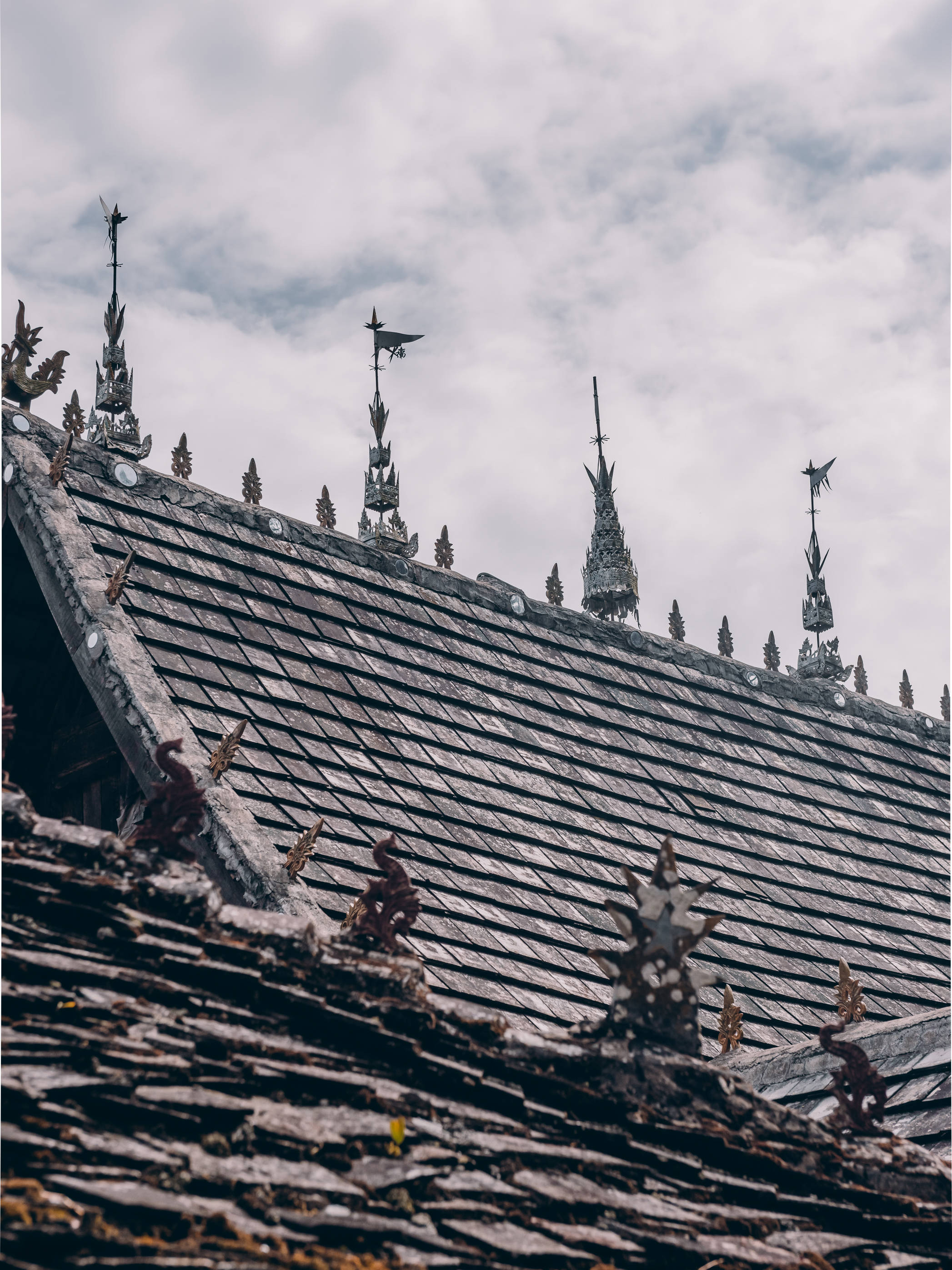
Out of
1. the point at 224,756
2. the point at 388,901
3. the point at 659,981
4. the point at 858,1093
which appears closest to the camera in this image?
the point at 659,981

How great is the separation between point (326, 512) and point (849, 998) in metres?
6.41

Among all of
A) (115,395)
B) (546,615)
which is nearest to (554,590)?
(546,615)

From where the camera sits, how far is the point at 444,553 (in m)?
15.5

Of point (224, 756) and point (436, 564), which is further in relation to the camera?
point (436, 564)

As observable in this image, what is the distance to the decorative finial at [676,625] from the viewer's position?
17.5m

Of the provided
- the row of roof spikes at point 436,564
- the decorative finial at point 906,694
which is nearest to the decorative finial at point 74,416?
the row of roof spikes at point 436,564

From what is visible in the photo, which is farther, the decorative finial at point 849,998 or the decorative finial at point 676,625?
the decorative finial at point 676,625

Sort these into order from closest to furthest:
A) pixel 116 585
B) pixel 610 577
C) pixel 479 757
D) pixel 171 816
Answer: pixel 171 816 < pixel 116 585 < pixel 479 757 < pixel 610 577

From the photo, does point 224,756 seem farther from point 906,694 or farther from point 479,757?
point 906,694

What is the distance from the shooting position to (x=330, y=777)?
11.2 meters

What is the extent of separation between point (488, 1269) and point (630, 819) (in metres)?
8.62

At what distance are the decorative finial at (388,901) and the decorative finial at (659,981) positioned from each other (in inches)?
34.3

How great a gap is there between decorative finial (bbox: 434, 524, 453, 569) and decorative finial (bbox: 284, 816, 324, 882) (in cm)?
586

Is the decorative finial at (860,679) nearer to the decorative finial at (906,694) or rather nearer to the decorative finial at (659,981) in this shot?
the decorative finial at (906,694)
